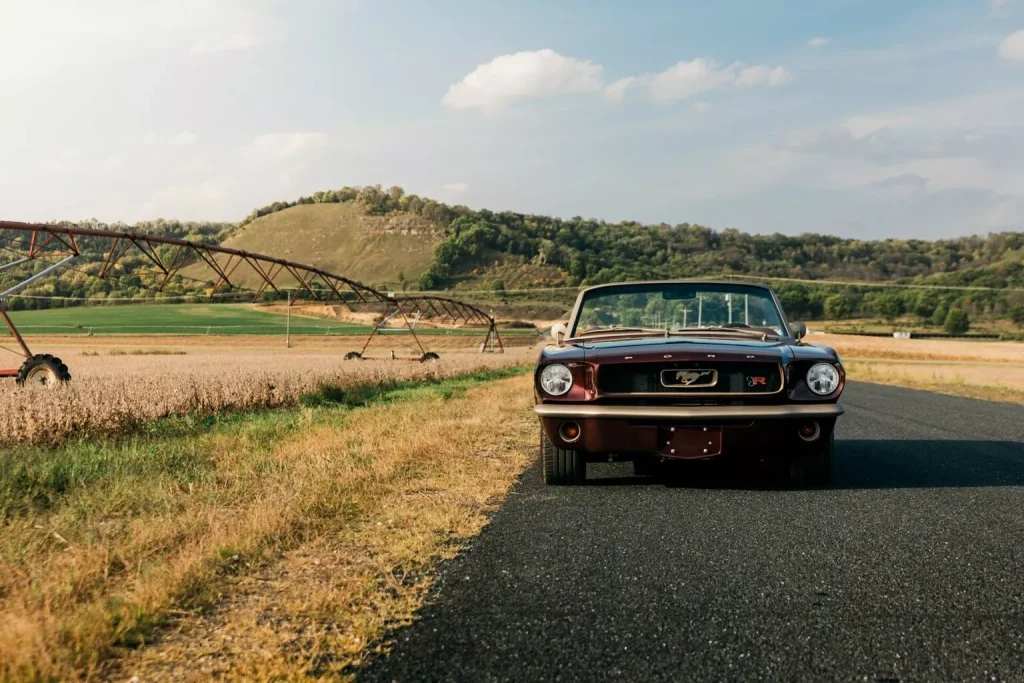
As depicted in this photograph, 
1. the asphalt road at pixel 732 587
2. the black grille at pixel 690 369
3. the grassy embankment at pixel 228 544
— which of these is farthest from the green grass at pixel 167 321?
the asphalt road at pixel 732 587

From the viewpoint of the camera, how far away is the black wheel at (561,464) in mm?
6258

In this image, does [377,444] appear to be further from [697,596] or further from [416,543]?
[697,596]

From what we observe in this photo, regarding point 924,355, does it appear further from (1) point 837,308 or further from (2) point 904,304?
(2) point 904,304

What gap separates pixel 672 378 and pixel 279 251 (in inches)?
6106

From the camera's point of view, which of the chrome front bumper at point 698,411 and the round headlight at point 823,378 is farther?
the round headlight at point 823,378

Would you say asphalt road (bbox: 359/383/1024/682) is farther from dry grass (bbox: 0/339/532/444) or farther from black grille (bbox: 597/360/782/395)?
dry grass (bbox: 0/339/532/444)

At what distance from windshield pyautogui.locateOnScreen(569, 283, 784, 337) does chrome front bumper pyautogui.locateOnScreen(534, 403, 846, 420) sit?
173 centimetres

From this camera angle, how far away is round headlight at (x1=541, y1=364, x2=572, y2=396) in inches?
234

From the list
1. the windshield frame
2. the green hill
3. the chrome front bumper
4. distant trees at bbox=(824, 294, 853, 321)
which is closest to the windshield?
the windshield frame

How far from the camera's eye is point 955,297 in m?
111

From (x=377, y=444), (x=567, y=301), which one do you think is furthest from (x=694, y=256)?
(x=377, y=444)

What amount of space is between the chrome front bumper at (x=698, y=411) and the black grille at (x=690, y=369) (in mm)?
116

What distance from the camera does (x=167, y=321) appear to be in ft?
309

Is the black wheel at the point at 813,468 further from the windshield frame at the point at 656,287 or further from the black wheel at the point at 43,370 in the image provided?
the black wheel at the point at 43,370
